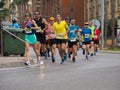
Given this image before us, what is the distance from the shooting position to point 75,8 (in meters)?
77.9

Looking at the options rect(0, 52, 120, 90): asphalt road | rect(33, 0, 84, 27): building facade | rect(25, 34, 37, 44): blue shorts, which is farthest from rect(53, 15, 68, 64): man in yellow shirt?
rect(33, 0, 84, 27): building facade

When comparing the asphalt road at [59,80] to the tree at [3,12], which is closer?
the asphalt road at [59,80]

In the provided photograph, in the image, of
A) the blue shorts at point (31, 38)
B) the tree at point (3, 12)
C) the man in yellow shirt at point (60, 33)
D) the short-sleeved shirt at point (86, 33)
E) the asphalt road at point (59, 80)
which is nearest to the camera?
the asphalt road at point (59, 80)

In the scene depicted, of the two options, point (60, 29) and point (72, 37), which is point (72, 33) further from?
point (60, 29)

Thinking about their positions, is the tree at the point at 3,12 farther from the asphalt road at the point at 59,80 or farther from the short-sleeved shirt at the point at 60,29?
the asphalt road at the point at 59,80

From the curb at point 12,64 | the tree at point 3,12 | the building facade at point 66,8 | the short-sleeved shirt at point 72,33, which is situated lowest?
the curb at point 12,64

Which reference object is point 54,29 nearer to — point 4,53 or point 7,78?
point 4,53

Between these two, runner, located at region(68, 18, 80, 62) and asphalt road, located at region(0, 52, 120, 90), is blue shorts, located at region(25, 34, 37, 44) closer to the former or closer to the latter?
asphalt road, located at region(0, 52, 120, 90)

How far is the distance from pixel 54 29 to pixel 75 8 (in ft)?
197

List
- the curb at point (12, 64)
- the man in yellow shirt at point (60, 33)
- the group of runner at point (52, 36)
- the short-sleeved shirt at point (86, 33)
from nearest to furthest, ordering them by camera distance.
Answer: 1. the curb at point (12, 64)
2. the group of runner at point (52, 36)
3. the man in yellow shirt at point (60, 33)
4. the short-sleeved shirt at point (86, 33)

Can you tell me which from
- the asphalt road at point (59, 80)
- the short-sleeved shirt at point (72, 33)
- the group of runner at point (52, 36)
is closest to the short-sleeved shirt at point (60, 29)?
the group of runner at point (52, 36)

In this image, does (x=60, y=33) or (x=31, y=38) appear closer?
(x=31, y=38)

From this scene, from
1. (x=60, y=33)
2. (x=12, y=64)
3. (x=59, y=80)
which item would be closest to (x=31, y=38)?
(x=12, y=64)

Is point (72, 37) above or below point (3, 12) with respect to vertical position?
below
